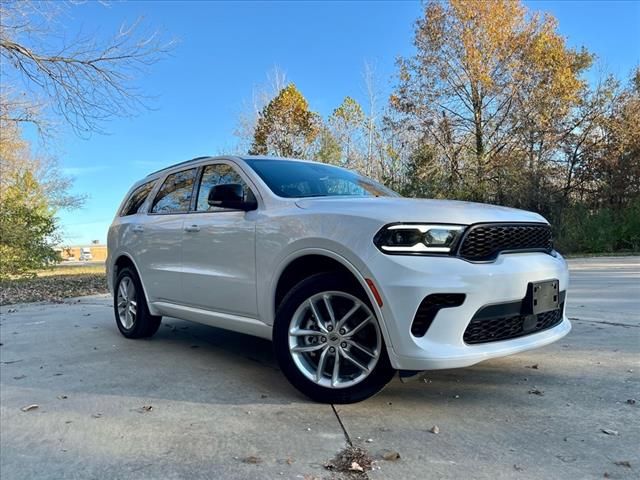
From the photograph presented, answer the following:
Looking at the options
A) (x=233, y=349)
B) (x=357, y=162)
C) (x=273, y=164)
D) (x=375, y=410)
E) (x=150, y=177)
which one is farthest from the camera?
(x=357, y=162)

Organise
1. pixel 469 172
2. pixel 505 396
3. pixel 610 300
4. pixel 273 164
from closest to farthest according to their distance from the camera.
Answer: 1. pixel 505 396
2. pixel 273 164
3. pixel 610 300
4. pixel 469 172

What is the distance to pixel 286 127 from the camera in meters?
26.7

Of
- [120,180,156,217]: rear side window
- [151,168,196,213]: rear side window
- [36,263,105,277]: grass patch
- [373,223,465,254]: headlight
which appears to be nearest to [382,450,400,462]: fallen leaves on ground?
[373,223,465,254]: headlight

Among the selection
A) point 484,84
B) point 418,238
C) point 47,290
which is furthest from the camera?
point 484,84

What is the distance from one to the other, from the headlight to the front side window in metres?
1.54

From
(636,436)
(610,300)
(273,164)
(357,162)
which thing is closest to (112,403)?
(273,164)

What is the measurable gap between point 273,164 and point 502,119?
20460mm

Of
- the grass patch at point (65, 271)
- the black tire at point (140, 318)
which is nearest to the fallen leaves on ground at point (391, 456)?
the black tire at point (140, 318)

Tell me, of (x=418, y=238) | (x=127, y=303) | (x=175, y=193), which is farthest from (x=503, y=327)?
(x=127, y=303)

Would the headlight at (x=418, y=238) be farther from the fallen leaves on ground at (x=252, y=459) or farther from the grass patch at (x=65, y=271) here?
the grass patch at (x=65, y=271)

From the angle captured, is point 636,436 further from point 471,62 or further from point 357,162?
point 357,162

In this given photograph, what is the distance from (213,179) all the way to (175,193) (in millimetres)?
697

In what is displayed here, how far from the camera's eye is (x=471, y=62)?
71.9 ft

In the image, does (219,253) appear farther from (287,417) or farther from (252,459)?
(252,459)
